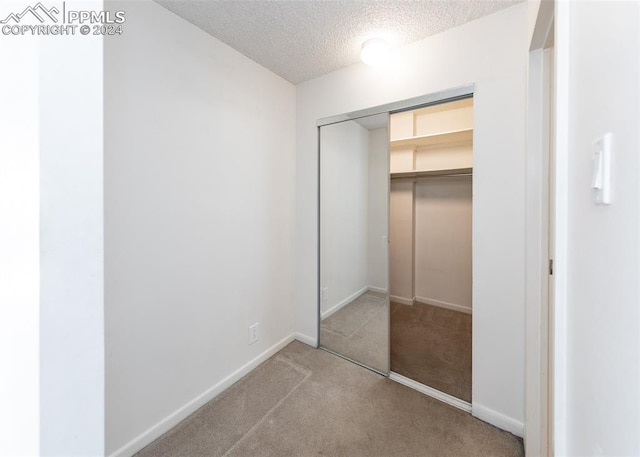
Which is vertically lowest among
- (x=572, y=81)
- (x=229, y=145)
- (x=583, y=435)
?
(x=583, y=435)

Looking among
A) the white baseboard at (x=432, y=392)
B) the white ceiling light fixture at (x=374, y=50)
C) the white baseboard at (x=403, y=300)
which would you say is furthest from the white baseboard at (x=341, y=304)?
the white ceiling light fixture at (x=374, y=50)

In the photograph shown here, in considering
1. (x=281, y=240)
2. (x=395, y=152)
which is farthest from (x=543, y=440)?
(x=395, y=152)

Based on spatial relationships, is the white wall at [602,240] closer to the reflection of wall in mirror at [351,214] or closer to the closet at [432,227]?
the reflection of wall in mirror at [351,214]

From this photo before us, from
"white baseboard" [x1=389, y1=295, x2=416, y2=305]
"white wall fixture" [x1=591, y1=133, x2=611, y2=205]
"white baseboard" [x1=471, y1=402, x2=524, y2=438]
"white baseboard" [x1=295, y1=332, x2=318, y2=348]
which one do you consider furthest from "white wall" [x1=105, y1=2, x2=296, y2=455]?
"white baseboard" [x1=389, y1=295, x2=416, y2=305]

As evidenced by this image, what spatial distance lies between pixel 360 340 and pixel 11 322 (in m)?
2.25

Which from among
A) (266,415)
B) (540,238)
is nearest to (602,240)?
(540,238)

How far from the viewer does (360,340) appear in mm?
2334

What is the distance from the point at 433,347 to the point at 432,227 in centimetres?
151

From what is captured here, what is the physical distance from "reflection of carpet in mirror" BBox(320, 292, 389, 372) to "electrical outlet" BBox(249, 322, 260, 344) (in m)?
0.62

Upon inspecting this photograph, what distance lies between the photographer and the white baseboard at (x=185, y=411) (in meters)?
1.38

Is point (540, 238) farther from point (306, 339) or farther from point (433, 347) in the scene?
point (306, 339)

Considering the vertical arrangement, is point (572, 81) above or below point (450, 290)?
above

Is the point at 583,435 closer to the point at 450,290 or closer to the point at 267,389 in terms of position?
the point at 267,389

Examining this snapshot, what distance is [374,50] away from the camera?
5.72 ft
